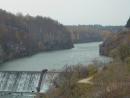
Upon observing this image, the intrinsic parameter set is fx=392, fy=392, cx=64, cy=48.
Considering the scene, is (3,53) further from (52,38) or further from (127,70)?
(127,70)

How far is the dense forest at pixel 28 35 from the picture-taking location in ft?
225

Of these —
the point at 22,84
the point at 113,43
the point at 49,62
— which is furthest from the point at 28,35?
the point at 22,84

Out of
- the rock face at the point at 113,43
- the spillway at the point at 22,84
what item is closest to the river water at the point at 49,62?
the rock face at the point at 113,43

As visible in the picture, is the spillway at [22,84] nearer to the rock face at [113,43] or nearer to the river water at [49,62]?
the river water at [49,62]

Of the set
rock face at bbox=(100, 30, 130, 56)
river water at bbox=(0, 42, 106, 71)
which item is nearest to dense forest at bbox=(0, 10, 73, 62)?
river water at bbox=(0, 42, 106, 71)

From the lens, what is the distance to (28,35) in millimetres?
80875

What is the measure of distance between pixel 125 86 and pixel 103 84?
5.03 feet

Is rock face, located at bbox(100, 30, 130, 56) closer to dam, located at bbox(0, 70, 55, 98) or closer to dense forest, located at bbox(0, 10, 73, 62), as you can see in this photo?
dense forest, located at bbox(0, 10, 73, 62)

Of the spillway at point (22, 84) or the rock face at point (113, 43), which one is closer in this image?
the spillway at point (22, 84)

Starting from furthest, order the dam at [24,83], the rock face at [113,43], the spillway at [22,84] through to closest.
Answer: the rock face at [113,43] < the spillway at [22,84] < the dam at [24,83]

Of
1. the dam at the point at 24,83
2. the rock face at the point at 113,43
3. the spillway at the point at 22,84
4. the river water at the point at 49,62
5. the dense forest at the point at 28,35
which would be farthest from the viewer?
the dense forest at the point at 28,35

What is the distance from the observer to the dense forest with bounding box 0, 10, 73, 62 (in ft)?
225

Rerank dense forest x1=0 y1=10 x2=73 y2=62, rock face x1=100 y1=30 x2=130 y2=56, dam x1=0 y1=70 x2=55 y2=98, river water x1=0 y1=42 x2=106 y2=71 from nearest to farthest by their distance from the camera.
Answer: dam x1=0 y1=70 x2=55 y2=98 < river water x1=0 y1=42 x2=106 y2=71 < rock face x1=100 y1=30 x2=130 y2=56 < dense forest x1=0 y1=10 x2=73 y2=62

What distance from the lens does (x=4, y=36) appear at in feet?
230
